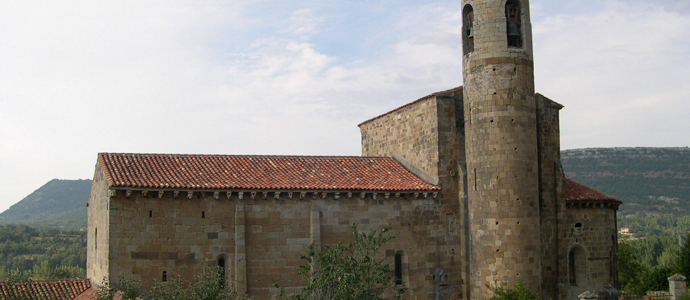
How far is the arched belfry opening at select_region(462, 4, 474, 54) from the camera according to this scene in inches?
1078

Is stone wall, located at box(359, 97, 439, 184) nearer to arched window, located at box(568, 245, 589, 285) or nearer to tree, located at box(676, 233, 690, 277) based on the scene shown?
arched window, located at box(568, 245, 589, 285)

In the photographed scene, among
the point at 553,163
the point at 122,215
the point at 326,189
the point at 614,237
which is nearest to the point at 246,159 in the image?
the point at 326,189

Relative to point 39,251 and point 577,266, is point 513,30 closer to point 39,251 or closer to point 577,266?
point 577,266

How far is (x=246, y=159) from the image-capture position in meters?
26.5

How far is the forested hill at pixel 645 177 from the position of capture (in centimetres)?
11300

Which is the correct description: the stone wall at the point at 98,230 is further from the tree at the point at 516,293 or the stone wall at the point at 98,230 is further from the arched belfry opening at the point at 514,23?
the arched belfry opening at the point at 514,23

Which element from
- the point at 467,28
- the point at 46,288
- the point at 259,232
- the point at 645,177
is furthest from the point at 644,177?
the point at 46,288

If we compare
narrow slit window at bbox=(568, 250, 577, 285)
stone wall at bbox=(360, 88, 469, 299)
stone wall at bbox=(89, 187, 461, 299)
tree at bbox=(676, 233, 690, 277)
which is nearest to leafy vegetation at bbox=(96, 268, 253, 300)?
stone wall at bbox=(89, 187, 461, 299)

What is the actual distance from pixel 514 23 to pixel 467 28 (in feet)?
6.41

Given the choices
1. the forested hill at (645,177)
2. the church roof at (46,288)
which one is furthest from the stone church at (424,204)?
the forested hill at (645,177)

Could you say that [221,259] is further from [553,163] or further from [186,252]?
[553,163]

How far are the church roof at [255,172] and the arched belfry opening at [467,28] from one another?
18.7ft

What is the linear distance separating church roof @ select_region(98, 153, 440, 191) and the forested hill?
91.6 m

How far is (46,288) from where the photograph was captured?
24328 mm
